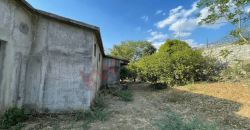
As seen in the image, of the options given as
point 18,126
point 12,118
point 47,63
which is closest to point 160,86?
point 47,63

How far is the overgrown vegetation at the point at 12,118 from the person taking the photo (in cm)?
332

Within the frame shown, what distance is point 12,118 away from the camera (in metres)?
3.54

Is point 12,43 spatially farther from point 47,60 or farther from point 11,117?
point 11,117

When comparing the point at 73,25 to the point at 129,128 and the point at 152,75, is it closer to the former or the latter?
the point at 129,128

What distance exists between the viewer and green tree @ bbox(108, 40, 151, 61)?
25572 millimetres

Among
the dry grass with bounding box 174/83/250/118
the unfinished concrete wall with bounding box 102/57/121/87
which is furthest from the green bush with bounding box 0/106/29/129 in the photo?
the dry grass with bounding box 174/83/250/118

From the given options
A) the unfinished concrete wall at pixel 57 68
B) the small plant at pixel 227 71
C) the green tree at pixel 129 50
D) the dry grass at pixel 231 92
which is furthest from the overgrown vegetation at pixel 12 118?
the green tree at pixel 129 50

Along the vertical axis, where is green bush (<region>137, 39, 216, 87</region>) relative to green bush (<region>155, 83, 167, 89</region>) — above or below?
above

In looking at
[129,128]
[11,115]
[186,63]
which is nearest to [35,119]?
[11,115]

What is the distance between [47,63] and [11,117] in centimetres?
195

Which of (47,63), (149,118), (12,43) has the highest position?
(12,43)

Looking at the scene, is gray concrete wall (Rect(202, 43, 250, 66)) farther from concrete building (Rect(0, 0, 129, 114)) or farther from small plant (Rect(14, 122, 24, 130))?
small plant (Rect(14, 122, 24, 130))

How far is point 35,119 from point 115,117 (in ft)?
9.06

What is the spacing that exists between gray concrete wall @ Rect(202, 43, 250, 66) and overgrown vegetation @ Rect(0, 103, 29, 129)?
11552mm
